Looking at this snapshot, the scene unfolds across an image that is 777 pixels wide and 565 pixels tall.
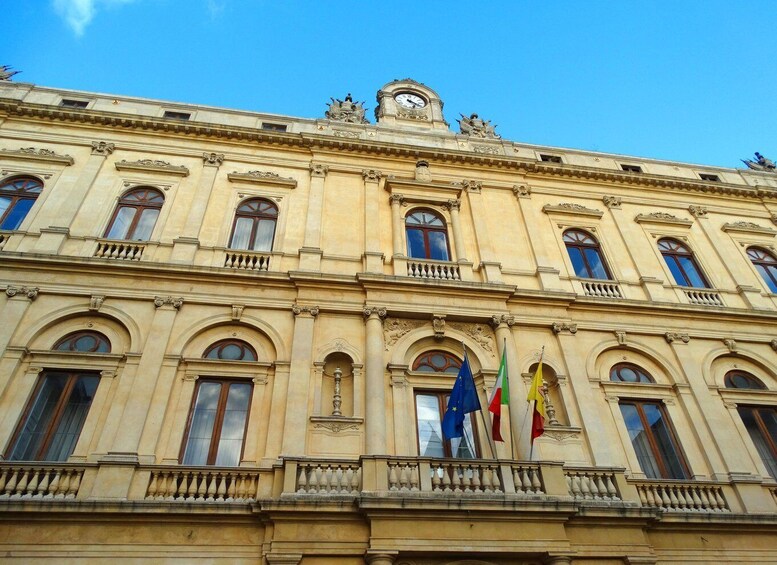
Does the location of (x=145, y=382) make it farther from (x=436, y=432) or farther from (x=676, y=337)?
(x=676, y=337)

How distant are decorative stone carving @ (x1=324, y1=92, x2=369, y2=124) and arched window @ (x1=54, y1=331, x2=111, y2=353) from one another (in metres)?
10.8

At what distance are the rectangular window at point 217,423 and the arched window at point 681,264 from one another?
13.5 metres

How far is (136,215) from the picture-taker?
1537 cm

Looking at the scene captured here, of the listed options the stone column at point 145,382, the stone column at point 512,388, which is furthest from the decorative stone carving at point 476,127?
the stone column at point 145,382

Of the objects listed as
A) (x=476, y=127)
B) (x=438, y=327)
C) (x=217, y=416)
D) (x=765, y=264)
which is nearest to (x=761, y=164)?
(x=765, y=264)

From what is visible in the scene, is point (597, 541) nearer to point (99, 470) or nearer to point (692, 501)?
point (692, 501)

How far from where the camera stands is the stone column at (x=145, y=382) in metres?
10.7

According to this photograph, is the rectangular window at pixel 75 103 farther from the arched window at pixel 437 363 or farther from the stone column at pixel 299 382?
the arched window at pixel 437 363

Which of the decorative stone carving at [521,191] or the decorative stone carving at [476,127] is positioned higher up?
the decorative stone carving at [476,127]

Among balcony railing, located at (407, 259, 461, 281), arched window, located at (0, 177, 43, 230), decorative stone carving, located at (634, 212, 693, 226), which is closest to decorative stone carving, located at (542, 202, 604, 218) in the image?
decorative stone carving, located at (634, 212, 693, 226)

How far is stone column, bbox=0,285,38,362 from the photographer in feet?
39.4

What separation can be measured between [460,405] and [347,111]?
1259cm

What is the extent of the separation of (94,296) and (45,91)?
368 inches

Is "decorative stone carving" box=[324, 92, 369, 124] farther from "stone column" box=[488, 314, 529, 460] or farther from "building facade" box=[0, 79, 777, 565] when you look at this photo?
"stone column" box=[488, 314, 529, 460]
